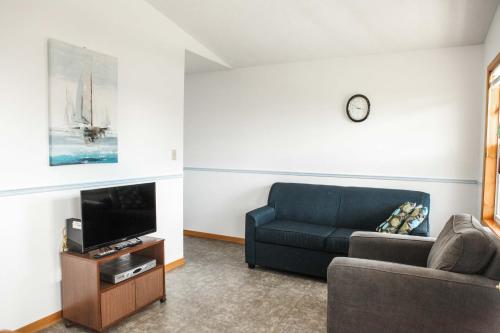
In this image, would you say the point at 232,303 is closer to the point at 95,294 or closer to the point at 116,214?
the point at 95,294

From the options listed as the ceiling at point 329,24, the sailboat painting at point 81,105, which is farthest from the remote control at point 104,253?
the ceiling at point 329,24

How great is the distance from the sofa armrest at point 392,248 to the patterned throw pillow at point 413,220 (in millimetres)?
694

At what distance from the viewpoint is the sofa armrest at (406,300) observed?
1693 mm

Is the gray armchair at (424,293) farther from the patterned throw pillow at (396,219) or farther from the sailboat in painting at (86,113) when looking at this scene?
the sailboat in painting at (86,113)

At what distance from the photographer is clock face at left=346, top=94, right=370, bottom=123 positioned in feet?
13.4

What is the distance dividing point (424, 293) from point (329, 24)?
262cm

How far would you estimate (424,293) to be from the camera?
178cm

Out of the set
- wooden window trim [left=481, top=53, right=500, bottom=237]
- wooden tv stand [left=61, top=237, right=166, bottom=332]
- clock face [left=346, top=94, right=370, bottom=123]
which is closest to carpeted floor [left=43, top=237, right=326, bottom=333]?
wooden tv stand [left=61, top=237, right=166, bottom=332]

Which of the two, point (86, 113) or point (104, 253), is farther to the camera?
point (86, 113)

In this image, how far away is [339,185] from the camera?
4.26 metres

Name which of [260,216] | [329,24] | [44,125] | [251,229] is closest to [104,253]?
[44,125]

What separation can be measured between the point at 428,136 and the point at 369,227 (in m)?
1.16

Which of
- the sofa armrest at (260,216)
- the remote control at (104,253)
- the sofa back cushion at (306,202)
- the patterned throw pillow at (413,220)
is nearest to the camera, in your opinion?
the remote control at (104,253)

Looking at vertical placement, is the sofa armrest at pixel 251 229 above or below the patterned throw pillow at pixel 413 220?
below
